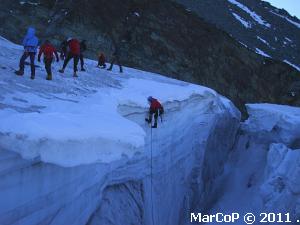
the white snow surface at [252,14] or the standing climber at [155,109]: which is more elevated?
the white snow surface at [252,14]

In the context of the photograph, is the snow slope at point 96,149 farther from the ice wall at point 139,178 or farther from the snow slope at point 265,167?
the snow slope at point 265,167

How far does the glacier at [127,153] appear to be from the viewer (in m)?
6.51

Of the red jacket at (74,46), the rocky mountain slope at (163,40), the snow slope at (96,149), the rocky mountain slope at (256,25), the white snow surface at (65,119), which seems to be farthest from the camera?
the rocky mountain slope at (256,25)

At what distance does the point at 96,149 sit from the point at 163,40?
900 inches

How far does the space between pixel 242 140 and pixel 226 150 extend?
5.17 ft

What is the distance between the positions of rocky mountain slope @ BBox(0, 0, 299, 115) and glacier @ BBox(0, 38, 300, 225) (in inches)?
350

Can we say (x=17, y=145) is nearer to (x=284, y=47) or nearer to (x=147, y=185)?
(x=147, y=185)

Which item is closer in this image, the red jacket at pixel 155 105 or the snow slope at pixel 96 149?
the snow slope at pixel 96 149

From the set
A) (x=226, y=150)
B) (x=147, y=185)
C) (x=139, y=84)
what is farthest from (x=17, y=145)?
(x=226, y=150)

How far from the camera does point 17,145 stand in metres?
6.07

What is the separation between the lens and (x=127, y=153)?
25.0 ft

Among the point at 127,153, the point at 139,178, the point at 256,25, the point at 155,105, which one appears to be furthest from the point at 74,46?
the point at 256,25

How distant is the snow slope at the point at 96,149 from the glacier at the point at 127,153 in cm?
2

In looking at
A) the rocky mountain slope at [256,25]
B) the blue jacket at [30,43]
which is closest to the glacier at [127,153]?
the blue jacket at [30,43]
